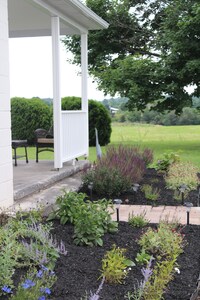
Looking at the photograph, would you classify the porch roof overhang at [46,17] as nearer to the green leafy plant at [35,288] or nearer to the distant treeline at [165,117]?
the green leafy plant at [35,288]

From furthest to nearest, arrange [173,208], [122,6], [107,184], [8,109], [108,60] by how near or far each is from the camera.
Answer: [108,60], [122,6], [107,184], [173,208], [8,109]

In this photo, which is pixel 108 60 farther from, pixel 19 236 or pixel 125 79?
pixel 19 236

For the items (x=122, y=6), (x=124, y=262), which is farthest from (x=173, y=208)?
(x=122, y=6)

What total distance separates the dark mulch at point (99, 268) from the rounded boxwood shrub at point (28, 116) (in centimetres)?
1209

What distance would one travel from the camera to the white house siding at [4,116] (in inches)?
189

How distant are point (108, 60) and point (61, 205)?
47.6 feet

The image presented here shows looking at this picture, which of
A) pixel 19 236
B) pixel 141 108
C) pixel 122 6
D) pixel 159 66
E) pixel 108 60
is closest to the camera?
pixel 19 236

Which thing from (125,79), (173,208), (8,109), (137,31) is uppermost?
(137,31)

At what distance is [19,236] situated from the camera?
3.66 metres

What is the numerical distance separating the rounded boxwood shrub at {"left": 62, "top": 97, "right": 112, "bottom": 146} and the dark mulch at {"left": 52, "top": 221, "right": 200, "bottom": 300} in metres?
11.9

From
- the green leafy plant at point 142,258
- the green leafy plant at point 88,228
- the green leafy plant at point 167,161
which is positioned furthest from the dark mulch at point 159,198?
the green leafy plant at point 142,258

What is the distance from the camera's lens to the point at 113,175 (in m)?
6.03

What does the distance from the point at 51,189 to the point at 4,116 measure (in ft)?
5.59

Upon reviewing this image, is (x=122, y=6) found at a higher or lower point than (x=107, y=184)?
higher
